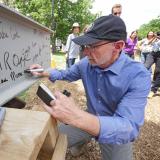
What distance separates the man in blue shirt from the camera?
1.48 metres

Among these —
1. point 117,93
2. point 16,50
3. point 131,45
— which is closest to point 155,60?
point 131,45

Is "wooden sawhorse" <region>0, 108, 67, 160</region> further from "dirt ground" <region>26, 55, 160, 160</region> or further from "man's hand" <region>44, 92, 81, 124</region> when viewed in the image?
"dirt ground" <region>26, 55, 160, 160</region>

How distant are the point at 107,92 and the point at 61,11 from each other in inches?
1384

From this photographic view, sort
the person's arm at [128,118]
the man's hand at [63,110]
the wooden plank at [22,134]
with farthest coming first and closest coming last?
the person's arm at [128,118]
the man's hand at [63,110]
the wooden plank at [22,134]

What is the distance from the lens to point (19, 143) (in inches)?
38.4

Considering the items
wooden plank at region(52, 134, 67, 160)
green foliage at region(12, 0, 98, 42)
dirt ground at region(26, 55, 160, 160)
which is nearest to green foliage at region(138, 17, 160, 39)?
green foliage at region(12, 0, 98, 42)

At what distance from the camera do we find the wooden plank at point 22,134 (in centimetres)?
92

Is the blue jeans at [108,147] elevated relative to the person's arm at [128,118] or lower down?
lower down

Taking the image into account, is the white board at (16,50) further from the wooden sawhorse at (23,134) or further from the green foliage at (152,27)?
the green foliage at (152,27)

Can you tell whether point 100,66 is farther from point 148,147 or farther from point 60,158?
point 148,147

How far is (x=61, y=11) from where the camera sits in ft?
120

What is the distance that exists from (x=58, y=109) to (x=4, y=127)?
32 cm

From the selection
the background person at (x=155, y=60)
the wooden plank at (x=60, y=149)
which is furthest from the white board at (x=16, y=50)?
the background person at (x=155, y=60)

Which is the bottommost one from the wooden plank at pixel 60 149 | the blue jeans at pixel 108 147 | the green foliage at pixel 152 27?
the green foliage at pixel 152 27
